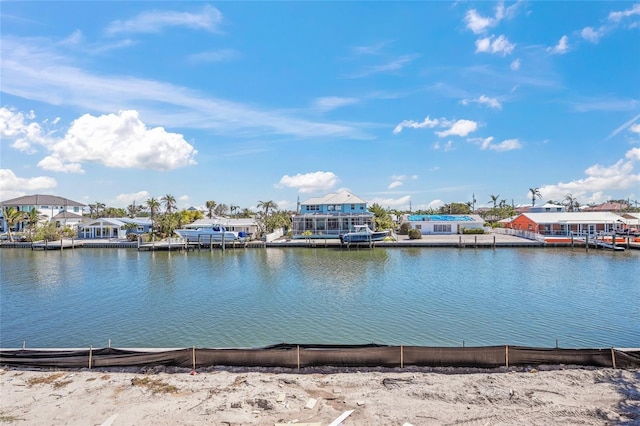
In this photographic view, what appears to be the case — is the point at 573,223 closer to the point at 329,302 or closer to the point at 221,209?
the point at 329,302

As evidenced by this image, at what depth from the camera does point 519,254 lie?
3906 cm

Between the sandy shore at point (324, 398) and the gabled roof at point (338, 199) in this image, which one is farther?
the gabled roof at point (338, 199)

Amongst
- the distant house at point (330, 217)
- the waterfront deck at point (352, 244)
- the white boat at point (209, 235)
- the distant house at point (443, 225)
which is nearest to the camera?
the waterfront deck at point (352, 244)

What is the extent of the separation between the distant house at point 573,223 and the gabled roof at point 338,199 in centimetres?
2584

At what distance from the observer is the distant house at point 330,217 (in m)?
55.9

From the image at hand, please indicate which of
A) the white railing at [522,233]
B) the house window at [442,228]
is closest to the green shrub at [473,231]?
the house window at [442,228]

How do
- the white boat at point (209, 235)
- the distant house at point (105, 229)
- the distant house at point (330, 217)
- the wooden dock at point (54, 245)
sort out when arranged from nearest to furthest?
the wooden dock at point (54, 245)
the white boat at point (209, 235)
the distant house at point (330, 217)
the distant house at point (105, 229)

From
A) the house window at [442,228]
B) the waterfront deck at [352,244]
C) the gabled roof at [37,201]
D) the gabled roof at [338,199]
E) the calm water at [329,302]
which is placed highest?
the gabled roof at [37,201]

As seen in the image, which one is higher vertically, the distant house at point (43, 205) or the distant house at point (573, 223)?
the distant house at point (43, 205)

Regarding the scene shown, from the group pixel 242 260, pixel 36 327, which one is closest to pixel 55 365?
pixel 36 327

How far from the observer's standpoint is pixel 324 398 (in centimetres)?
921

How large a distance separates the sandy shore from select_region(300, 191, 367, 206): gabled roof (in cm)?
4840

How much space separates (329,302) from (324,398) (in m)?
11.7

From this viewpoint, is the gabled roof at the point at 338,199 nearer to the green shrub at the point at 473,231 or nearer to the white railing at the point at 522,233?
the green shrub at the point at 473,231
